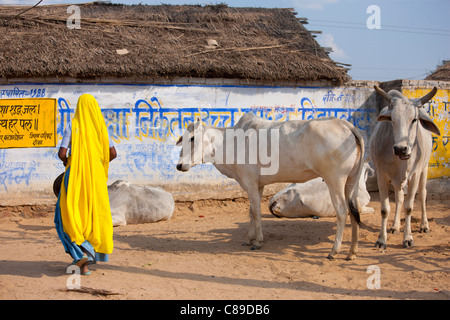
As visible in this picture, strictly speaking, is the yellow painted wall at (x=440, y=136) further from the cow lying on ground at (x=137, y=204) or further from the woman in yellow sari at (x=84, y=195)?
the woman in yellow sari at (x=84, y=195)

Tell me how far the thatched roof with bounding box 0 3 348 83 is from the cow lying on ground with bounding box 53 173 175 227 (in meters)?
2.33

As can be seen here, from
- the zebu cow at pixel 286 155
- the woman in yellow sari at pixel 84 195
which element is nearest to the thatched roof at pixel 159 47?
the zebu cow at pixel 286 155

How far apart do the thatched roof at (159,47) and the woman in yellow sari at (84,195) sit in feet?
14.1

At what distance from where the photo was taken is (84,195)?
17.0 ft

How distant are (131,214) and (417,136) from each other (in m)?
4.75

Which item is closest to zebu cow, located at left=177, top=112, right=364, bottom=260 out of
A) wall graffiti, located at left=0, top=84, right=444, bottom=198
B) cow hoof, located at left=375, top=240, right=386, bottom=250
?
cow hoof, located at left=375, top=240, right=386, bottom=250

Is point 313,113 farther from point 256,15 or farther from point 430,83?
point 256,15

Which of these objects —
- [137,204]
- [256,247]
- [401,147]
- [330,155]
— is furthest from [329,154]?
[137,204]

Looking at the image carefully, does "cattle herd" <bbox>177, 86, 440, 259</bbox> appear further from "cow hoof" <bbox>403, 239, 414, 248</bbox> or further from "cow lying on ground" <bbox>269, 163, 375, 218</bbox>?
"cow lying on ground" <bbox>269, 163, 375, 218</bbox>

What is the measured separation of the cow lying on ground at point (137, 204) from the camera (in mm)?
8398

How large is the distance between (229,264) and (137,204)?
3.05m

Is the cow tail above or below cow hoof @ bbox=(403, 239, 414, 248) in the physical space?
above

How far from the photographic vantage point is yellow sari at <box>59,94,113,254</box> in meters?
5.12

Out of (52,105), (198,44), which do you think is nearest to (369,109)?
(198,44)
